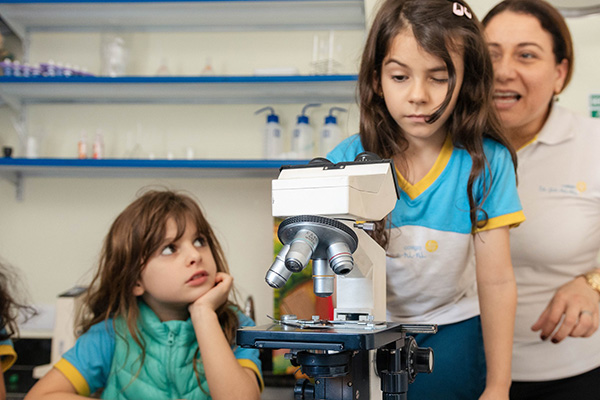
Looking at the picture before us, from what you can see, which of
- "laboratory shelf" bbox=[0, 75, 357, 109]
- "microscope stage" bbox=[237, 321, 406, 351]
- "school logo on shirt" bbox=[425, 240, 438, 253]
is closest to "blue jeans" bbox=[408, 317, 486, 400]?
"school logo on shirt" bbox=[425, 240, 438, 253]

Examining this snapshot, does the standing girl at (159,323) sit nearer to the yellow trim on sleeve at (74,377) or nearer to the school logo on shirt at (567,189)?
the yellow trim on sleeve at (74,377)

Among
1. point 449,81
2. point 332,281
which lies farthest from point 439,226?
point 332,281

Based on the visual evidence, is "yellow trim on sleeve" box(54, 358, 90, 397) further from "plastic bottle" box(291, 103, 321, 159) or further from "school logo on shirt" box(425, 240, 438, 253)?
"plastic bottle" box(291, 103, 321, 159)

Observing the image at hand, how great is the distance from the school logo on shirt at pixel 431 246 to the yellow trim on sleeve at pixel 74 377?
0.82 meters

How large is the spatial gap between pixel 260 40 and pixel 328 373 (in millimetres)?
1968

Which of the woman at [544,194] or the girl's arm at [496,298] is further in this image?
the woman at [544,194]

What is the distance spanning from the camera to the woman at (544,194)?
4.80 feet

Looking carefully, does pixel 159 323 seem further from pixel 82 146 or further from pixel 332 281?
pixel 82 146

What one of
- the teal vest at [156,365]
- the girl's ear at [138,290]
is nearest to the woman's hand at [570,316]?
the teal vest at [156,365]

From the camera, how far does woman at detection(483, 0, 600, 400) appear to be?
4.80 feet

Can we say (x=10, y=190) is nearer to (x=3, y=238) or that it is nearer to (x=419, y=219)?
(x=3, y=238)

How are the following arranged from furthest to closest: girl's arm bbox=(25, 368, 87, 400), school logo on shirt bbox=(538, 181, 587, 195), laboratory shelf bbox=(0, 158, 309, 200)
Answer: laboratory shelf bbox=(0, 158, 309, 200)
school logo on shirt bbox=(538, 181, 587, 195)
girl's arm bbox=(25, 368, 87, 400)

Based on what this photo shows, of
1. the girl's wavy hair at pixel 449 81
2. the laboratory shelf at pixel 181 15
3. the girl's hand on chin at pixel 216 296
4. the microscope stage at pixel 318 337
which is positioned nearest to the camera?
the microscope stage at pixel 318 337

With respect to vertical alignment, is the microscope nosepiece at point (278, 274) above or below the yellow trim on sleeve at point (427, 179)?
below
